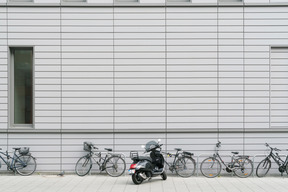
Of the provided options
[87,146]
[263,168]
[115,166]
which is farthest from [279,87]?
[87,146]

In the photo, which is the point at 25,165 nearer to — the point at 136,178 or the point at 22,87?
the point at 22,87

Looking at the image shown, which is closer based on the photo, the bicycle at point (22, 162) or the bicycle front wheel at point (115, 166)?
the bicycle front wheel at point (115, 166)

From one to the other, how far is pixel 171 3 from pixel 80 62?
13.0 ft

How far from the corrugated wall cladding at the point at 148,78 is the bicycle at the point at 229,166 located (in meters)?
0.54

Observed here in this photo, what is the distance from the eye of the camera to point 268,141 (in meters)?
11.9

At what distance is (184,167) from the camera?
11.4 metres

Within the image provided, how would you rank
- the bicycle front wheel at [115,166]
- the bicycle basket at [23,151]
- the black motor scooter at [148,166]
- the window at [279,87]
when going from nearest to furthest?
the black motor scooter at [148,166], the bicycle front wheel at [115,166], the bicycle basket at [23,151], the window at [279,87]

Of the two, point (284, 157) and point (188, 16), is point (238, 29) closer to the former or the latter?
point (188, 16)

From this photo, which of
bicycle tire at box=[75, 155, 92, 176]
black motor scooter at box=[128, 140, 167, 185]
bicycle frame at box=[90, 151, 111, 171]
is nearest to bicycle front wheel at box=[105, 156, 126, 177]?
bicycle frame at box=[90, 151, 111, 171]

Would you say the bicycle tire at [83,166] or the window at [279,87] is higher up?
the window at [279,87]

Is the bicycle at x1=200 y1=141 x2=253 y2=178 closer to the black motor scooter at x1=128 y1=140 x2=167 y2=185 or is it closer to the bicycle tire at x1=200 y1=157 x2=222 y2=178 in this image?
the bicycle tire at x1=200 y1=157 x2=222 y2=178

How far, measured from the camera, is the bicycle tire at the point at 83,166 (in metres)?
11.6

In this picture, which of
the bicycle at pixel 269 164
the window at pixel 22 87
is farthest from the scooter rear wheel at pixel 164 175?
the window at pixel 22 87

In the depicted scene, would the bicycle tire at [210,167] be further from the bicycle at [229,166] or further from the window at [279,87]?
the window at [279,87]
